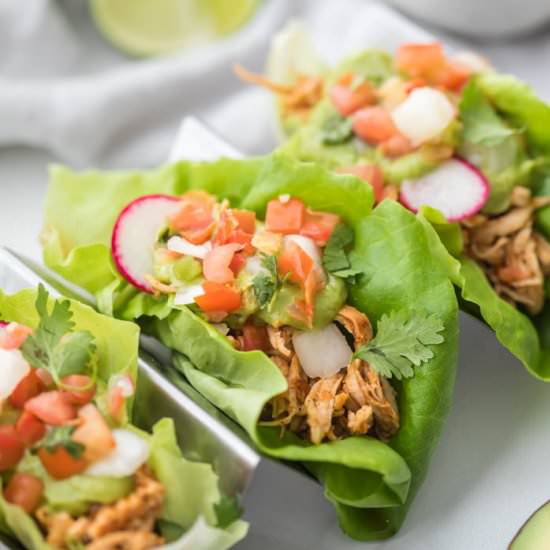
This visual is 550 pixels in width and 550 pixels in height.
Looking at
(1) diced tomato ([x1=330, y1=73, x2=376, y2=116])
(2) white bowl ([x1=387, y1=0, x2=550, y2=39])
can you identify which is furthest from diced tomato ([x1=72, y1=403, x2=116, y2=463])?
(2) white bowl ([x1=387, y1=0, x2=550, y2=39])

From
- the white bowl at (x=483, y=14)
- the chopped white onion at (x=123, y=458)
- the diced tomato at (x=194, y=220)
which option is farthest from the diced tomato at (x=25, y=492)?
the white bowl at (x=483, y=14)

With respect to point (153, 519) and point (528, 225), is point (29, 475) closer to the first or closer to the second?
point (153, 519)

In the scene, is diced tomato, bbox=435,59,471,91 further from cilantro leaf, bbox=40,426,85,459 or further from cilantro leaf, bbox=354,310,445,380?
cilantro leaf, bbox=40,426,85,459

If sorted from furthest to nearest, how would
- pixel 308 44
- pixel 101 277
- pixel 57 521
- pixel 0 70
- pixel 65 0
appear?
pixel 65 0, pixel 0 70, pixel 308 44, pixel 101 277, pixel 57 521

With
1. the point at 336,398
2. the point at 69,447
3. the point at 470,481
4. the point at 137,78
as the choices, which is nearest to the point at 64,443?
the point at 69,447

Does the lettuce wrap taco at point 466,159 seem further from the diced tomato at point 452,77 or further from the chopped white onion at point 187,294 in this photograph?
the chopped white onion at point 187,294

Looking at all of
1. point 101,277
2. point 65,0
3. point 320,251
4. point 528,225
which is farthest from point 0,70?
point 528,225
